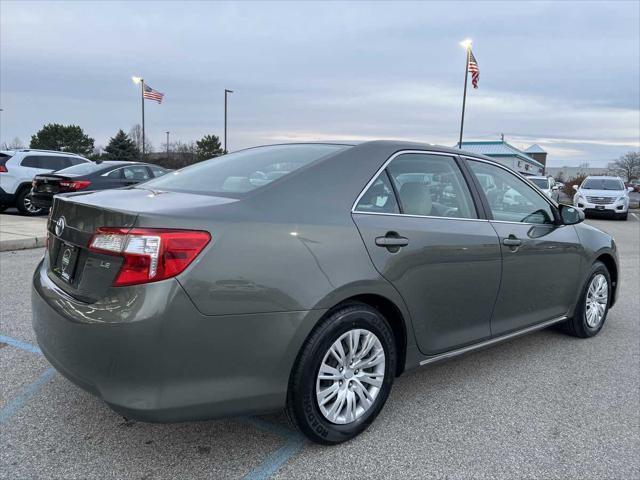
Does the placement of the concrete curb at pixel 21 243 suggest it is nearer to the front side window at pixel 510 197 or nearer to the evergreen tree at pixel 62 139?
the front side window at pixel 510 197

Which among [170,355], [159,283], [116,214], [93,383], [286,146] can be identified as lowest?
[93,383]

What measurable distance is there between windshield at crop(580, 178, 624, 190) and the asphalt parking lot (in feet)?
59.1

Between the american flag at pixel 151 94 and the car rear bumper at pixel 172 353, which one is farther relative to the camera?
the american flag at pixel 151 94

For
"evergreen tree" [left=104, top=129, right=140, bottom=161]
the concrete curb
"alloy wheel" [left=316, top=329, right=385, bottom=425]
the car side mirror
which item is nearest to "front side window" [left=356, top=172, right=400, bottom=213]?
"alloy wheel" [left=316, top=329, right=385, bottom=425]

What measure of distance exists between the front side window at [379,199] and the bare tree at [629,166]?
72.5m

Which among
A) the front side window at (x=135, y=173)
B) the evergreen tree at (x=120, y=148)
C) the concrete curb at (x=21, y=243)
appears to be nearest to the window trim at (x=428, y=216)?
the concrete curb at (x=21, y=243)

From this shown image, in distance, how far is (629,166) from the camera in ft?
220

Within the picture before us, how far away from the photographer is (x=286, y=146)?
354cm

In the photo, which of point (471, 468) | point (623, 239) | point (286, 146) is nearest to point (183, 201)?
point (286, 146)

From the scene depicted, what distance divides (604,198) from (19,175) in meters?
18.3

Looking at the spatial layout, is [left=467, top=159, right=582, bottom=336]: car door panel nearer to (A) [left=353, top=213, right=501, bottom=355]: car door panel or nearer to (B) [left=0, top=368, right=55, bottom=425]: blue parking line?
(A) [left=353, top=213, right=501, bottom=355]: car door panel

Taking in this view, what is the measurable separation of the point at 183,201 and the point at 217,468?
50.6 inches

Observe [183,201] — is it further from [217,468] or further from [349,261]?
[217,468]

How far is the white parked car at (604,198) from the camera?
61.8 feet
